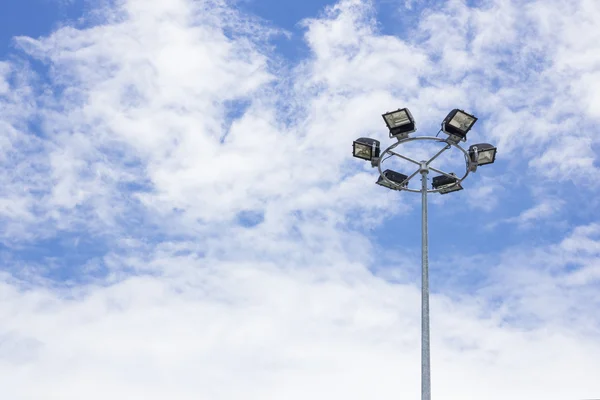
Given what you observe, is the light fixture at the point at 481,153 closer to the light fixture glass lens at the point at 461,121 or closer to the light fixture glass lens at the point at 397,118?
the light fixture glass lens at the point at 461,121

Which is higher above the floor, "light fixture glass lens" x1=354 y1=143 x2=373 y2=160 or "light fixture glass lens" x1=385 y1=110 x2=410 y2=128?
"light fixture glass lens" x1=385 y1=110 x2=410 y2=128

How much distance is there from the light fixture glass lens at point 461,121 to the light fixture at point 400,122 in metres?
0.86

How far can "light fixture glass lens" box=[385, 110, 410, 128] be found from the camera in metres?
20.4

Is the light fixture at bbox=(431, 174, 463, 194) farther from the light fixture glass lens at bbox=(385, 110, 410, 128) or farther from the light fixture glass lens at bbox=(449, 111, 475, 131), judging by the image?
the light fixture glass lens at bbox=(385, 110, 410, 128)

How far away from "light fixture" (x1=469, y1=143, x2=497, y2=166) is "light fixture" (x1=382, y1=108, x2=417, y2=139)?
1426mm

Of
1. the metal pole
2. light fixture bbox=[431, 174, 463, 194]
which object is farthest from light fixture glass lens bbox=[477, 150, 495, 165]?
the metal pole

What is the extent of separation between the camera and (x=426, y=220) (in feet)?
67.3

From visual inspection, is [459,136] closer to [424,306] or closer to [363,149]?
[363,149]

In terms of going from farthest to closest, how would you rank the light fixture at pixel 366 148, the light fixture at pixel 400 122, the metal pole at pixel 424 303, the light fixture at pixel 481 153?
the light fixture at pixel 366 148 < the light fixture at pixel 481 153 < the light fixture at pixel 400 122 < the metal pole at pixel 424 303

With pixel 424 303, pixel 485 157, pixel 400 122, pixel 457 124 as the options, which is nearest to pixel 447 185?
pixel 485 157

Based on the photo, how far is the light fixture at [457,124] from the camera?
20.5m

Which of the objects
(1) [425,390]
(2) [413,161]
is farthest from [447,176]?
(1) [425,390]

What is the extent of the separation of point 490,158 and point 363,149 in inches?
110

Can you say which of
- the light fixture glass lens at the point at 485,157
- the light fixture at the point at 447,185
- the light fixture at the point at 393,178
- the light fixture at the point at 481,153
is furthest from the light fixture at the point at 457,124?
the light fixture at the point at 393,178
